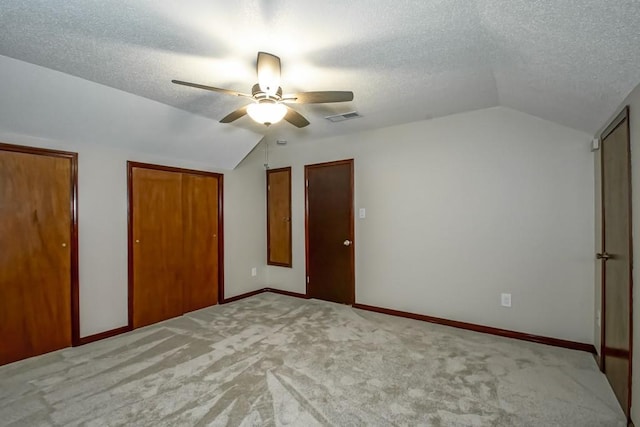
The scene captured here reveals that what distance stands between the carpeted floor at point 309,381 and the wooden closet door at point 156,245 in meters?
0.44

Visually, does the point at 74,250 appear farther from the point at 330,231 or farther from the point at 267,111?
the point at 330,231

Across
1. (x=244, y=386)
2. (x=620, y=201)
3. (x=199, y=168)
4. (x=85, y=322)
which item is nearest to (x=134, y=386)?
(x=244, y=386)

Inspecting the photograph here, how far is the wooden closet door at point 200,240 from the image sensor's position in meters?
3.90

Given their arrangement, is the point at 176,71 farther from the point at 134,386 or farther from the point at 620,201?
the point at 620,201

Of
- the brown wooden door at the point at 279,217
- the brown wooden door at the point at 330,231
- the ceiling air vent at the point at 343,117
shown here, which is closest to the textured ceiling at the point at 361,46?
the ceiling air vent at the point at 343,117

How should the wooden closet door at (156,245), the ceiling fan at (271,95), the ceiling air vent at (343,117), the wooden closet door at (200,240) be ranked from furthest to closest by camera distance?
the wooden closet door at (200,240) < the wooden closet door at (156,245) < the ceiling air vent at (343,117) < the ceiling fan at (271,95)

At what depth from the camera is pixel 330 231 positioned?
427cm

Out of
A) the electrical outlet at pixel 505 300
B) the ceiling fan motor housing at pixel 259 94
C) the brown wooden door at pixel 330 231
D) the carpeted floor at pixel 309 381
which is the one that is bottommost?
the carpeted floor at pixel 309 381

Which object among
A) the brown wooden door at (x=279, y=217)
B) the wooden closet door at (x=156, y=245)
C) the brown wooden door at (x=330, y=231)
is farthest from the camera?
the brown wooden door at (x=279, y=217)

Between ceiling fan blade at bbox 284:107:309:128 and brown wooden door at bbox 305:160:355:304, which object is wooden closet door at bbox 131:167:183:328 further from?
ceiling fan blade at bbox 284:107:309:128

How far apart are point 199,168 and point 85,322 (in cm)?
211

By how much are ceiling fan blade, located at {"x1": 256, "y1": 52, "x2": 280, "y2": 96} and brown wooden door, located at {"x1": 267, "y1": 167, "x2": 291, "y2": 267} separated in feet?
8.65

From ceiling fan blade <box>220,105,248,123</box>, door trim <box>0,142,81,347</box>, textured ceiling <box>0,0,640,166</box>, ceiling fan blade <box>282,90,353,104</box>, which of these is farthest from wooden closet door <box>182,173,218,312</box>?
ceiling fan blade <box>282,90,353,104</box>

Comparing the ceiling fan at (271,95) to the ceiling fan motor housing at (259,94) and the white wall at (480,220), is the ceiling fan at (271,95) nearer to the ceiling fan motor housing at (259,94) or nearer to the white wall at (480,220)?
the ceiling fan motor housing at (259,94)
